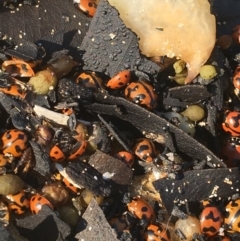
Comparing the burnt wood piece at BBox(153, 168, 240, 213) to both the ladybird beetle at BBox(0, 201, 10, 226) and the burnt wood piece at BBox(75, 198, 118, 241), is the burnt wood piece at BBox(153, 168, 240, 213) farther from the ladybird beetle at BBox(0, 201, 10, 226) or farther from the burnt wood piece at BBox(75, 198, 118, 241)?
the ladybird beetle at BBox(0, 201, 10, 226)

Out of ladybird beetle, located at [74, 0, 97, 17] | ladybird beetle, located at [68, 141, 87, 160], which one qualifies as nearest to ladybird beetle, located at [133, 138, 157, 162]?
ladybird beetle, located at [68, 141, 87, 160]

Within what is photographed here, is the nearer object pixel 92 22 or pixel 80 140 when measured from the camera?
pixel 80 140

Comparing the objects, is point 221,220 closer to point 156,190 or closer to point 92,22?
point 156,190

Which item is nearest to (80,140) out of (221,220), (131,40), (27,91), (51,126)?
(51,126)

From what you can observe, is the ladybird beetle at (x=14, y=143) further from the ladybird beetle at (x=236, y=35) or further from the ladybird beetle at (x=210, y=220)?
the ladybird beetle at (x=236, y=35)

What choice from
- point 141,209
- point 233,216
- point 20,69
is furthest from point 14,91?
point 233,216

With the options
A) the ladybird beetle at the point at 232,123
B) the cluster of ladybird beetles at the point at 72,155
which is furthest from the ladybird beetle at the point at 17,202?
the ladybird beetle at the point at 232,123
